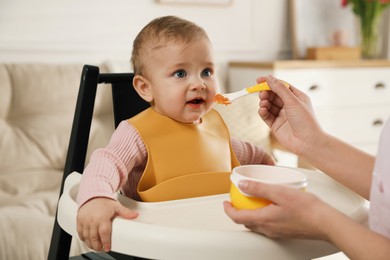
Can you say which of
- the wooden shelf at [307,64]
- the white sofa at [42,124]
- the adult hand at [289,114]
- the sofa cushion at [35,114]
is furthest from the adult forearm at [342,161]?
the wooden shelf at [307,64]

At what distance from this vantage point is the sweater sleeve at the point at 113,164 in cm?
92

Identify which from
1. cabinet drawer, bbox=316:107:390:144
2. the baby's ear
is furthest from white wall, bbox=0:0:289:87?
the baby's ear

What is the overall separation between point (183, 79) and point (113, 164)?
23cm

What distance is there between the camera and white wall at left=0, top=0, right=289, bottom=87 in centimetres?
283

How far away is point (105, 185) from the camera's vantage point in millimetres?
938

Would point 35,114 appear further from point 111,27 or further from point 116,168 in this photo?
point 116,168

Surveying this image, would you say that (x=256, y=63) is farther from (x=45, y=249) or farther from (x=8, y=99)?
(x=45, y=249)

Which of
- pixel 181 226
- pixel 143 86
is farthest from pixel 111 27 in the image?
pixel 181 226

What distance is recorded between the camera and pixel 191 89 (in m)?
1.09

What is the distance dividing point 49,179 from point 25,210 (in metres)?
0.42

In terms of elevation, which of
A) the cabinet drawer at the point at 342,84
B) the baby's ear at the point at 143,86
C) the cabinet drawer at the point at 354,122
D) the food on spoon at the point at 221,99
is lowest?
the cabinet drawer at the point at 354,122

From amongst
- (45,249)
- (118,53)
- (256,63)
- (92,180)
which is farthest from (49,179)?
(92,180)

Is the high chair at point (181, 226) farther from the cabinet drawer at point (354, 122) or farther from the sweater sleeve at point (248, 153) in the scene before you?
the cabinet drawer at point (354, 122)

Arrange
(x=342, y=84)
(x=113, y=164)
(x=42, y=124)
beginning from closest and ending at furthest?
(x=113, y=164) → (x=42, y=124) → (x=342, y=84)
